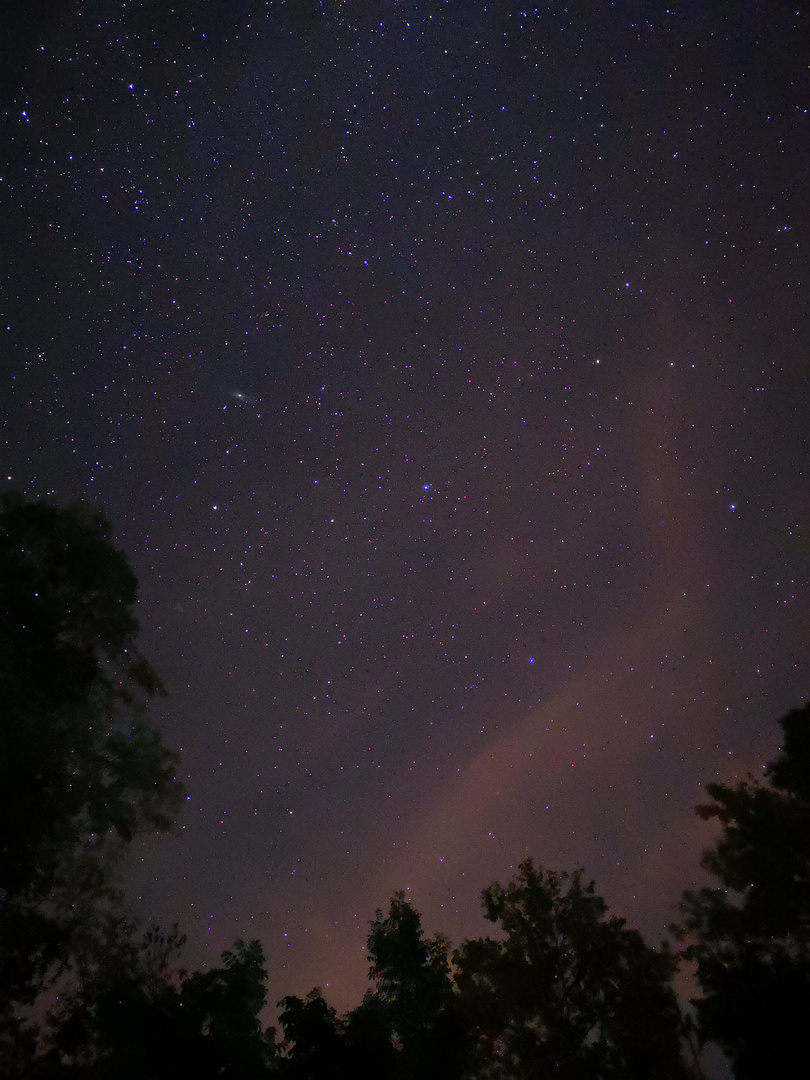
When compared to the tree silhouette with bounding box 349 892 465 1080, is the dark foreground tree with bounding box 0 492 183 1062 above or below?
above

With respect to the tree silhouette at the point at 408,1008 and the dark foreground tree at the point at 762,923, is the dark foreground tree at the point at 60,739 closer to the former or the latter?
the tree silhouette at the point at 408,1008

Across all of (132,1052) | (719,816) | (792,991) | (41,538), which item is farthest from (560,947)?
(41,538)

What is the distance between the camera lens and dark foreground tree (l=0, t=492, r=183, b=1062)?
10.3 m

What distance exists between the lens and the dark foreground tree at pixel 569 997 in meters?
15.8

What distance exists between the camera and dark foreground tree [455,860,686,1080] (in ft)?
51.9

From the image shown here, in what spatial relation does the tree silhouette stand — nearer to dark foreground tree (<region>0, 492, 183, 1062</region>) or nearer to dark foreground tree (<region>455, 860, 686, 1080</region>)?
dark foreground tree (<region>455, 860, 686, 1080</region>)

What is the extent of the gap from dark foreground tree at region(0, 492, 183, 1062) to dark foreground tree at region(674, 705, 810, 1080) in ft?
42.7

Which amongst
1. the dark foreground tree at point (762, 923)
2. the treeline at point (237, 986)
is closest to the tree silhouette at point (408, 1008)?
the treeline at point (237, 986)

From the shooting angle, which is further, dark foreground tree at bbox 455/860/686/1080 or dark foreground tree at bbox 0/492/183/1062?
dark foreground tree at bbox 455/860/686/1080

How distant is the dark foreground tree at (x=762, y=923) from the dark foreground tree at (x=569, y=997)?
8.18 feet

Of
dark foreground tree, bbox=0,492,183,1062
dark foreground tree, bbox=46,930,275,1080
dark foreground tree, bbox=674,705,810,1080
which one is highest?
dark foreground tree, bbox=0,492,183,1062

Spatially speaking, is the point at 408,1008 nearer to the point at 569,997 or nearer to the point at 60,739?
the point at 569,997

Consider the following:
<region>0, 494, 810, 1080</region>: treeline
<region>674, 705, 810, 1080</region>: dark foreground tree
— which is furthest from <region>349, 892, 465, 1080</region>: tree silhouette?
<region>674, 705, 810, 1080</region>: dark foreground tree

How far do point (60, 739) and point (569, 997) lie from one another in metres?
15.5
